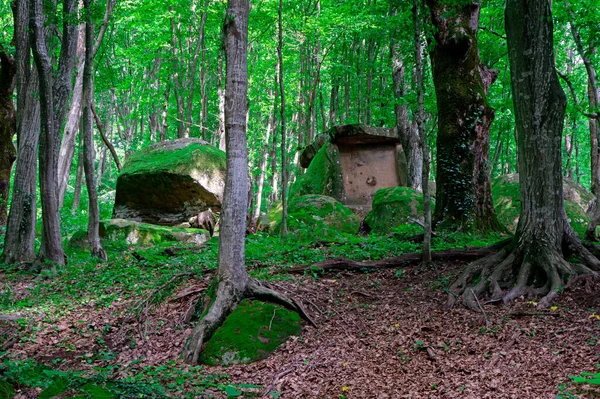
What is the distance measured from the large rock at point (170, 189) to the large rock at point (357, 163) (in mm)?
3515

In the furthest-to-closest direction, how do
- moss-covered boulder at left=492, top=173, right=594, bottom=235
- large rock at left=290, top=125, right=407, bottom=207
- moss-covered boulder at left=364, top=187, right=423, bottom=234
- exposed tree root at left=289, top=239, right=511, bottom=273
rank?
large rock at left=290, top=125, right=407, bottom=207
moss-covered boulder at left=364, top=187, right=423, bottom=234
moss-covered boulder at left=492, top=173, right=594, bottom=235
exposed tree root at left=289, top=239, right=511, bottom=273

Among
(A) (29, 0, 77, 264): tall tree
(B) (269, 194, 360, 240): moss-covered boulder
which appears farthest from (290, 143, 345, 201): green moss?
(A) (29, 0, 77, 264): tall tree

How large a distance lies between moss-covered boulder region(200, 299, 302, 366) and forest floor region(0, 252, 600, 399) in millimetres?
137

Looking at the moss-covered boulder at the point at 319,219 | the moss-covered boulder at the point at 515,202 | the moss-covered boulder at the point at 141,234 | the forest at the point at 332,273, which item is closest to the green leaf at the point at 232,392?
the forest at the point at 332,273

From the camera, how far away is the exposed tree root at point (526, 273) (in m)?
5.64

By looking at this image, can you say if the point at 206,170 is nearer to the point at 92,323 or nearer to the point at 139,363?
the point at 92,323

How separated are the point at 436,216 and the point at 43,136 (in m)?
7.29

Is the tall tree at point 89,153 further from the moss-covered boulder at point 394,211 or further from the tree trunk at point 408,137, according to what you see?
the tree trunk at point 408,137

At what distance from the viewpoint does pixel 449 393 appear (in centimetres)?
398

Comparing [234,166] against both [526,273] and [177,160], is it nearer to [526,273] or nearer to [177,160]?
[526,273]

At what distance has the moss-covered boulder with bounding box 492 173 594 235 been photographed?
11523 millimetres

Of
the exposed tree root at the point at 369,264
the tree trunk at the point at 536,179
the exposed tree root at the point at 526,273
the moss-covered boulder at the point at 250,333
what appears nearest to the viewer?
the moss-covered boulder at the point at 250,333

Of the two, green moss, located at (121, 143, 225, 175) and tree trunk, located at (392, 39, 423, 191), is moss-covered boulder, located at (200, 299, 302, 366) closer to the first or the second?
green moss, located at (121, 143, 225, 175)

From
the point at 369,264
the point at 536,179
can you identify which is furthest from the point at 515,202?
the point at 536,179
